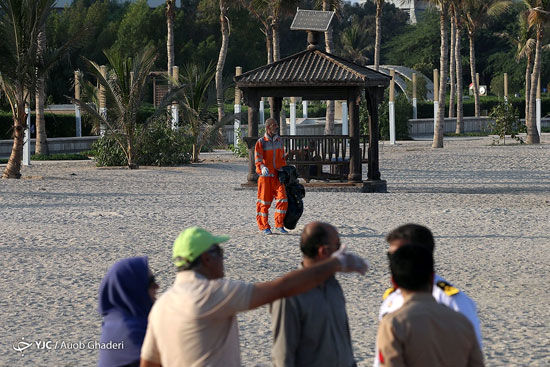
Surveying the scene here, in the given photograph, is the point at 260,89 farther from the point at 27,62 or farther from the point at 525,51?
the point at 525,51

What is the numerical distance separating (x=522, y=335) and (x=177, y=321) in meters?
4.31

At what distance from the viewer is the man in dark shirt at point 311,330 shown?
14.6 feet

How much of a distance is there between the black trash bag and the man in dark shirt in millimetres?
9001

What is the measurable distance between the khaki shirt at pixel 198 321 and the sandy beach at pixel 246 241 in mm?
2837

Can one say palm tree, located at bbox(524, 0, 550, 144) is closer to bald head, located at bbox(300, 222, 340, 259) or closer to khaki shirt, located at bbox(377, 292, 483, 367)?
bald head, located at bbox(300, 222, 340, 259)

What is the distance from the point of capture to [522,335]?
789 centimetres

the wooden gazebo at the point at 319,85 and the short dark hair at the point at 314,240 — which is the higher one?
the wooden gazebo at the point at 319,85

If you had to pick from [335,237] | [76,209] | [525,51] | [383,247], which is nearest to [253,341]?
[335,237]

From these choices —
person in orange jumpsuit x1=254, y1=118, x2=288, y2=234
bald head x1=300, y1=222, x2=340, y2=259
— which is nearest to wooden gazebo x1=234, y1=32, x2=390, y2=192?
person in orange jumpsuit x1=254, y1=118, x2=288, y2=234

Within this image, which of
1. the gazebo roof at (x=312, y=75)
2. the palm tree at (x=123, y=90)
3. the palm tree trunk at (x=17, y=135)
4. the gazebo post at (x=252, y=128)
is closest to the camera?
the gazebo roof at (x=312, y=75)

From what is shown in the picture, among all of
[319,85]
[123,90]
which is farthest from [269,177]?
[123,90]

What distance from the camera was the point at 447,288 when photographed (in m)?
4.62

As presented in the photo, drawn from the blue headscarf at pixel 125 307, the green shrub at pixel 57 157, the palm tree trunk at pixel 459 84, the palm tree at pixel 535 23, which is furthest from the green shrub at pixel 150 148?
the blue headscarf at pixel 125 307

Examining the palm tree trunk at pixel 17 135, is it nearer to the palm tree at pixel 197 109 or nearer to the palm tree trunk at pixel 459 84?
the palm tree at pixel 197 109
